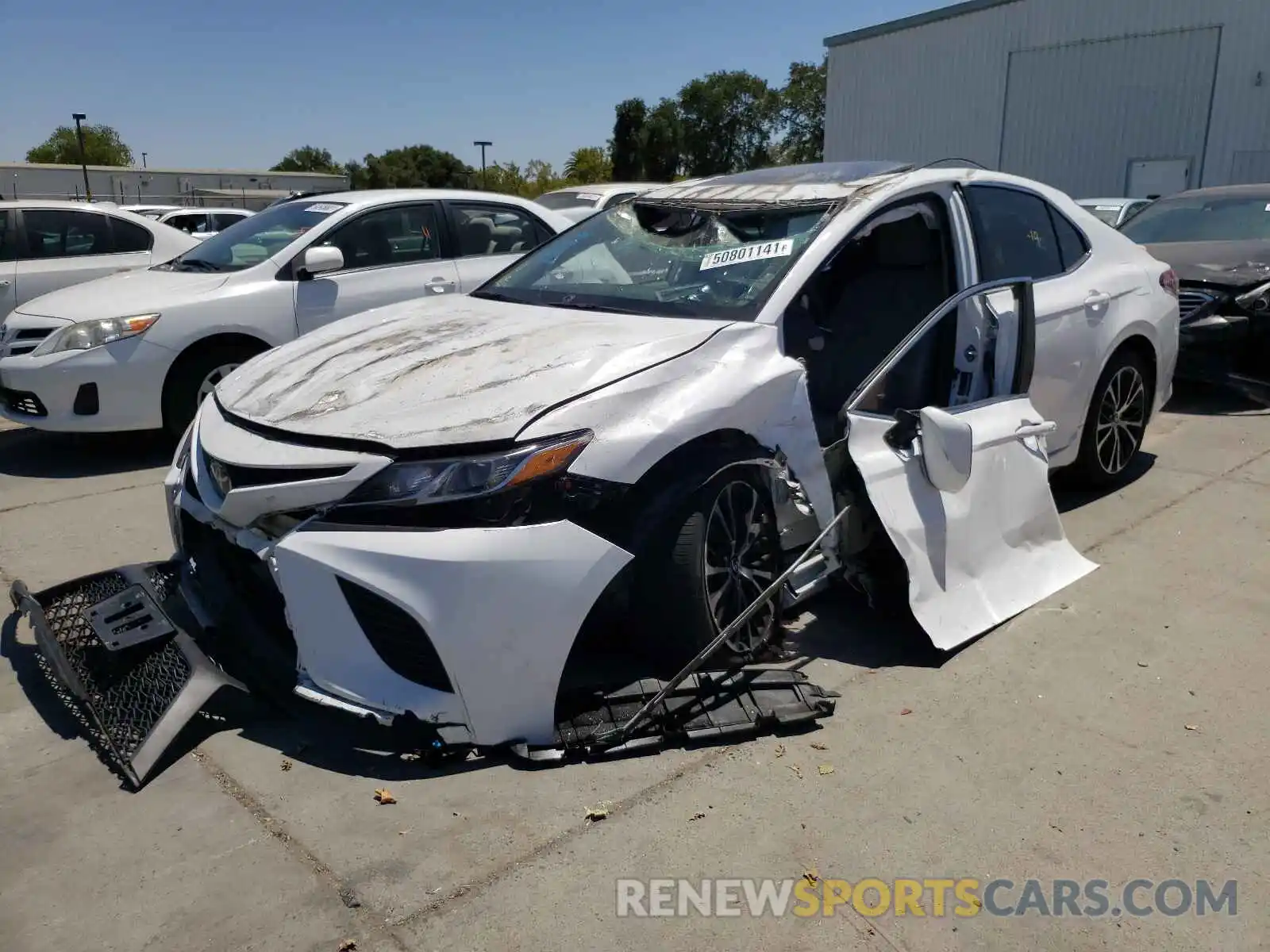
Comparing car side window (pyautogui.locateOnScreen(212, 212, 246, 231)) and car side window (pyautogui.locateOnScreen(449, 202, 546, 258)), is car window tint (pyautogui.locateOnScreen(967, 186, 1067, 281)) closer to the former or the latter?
car side window (pyautogui.locateOnScreen(449, 202, 546, 258))

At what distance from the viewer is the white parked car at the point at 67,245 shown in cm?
816

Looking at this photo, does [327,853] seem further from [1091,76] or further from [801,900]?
[1091,76]

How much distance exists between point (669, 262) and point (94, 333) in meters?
3.97

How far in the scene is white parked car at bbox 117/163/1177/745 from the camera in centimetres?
265

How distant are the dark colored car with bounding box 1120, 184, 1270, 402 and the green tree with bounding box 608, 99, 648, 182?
5522 cm

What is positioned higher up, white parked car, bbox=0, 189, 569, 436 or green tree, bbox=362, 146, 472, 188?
green tree, bbox=362, 146, 472, 188

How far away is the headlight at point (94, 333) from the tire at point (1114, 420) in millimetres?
5329

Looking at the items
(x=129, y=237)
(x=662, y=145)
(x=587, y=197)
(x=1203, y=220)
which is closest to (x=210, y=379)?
(x=129, y=237)

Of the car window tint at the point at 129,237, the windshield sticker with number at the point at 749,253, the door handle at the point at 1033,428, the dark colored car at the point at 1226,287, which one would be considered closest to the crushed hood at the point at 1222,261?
the dark colored car at the point at 1226,287

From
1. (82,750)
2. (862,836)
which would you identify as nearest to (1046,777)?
(862,836)

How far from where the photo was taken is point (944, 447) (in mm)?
3441

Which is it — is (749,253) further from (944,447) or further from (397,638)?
(397,638)

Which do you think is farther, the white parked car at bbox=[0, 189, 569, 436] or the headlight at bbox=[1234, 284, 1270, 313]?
the headlight at bbox=[1234, 284, 1270, 313]

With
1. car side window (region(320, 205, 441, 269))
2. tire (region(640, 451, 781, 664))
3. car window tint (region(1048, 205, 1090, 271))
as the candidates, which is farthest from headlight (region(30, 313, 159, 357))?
car window tint (region(1048, 205, 1090, 271))
